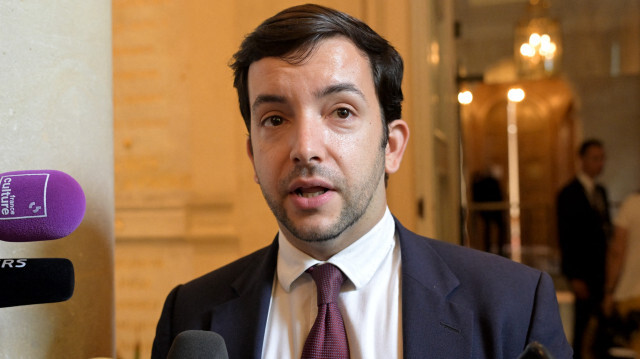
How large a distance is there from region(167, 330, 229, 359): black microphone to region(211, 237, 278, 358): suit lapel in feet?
1.29

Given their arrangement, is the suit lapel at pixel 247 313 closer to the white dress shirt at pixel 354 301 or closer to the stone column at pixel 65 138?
the white dress shirt at pixel 354 301

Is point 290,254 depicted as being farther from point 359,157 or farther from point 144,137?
point 144,137

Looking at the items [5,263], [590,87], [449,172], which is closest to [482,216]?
[590,87]

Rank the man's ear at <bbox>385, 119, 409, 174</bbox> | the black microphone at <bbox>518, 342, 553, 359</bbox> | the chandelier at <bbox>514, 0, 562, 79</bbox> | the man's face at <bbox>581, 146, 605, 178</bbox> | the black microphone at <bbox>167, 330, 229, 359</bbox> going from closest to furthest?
the black microphone at <bbox>518, 342, 553, 359</bbox> → the black microphone at <bbox>167, 330, 229, 359</bbox> → the man's ear at <bbox>385, 119, 409, 174</bbox> → the chandelier at <bbox>514, 0, 562, 79</bbox> → the man's face at <bbox>581, 146, 605, 178</bbox>

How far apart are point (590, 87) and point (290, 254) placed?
302 inches

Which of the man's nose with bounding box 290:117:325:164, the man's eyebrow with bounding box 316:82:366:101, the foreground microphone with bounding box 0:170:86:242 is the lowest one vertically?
the foreground microphone with bounding box 0:170:86:242

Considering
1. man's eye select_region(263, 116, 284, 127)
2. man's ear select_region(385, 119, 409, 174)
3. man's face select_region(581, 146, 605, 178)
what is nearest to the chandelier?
man's face select_region(581, 146, 605, 178)

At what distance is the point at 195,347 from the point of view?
764 millimetres

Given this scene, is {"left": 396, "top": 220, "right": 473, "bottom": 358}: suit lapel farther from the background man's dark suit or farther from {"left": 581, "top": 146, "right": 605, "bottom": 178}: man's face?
{"left": 581, "top": 146, "right": 605, "bottom": 178}: man's face

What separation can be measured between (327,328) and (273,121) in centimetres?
40

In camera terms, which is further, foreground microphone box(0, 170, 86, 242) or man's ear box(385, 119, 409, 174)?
man's ear box(385, 119, 409, 174)

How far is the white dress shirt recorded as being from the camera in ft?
3.78

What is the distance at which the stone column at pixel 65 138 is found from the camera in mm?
1148

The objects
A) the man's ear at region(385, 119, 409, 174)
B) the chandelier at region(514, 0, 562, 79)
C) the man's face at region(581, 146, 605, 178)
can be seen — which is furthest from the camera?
the man's face at region(581, 146, 605, 178)
